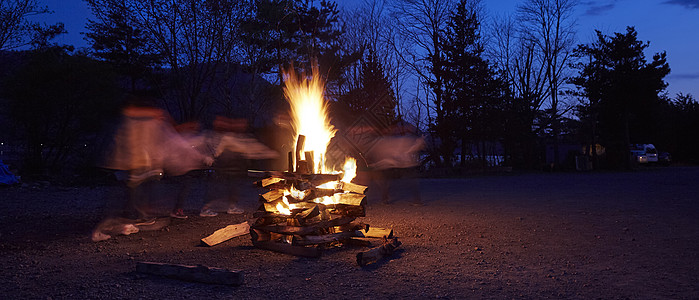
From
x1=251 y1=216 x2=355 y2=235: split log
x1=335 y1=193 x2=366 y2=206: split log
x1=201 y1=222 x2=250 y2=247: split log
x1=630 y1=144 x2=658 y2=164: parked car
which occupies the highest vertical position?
x1=630 y1=144 x2=658 y2=164: parked car

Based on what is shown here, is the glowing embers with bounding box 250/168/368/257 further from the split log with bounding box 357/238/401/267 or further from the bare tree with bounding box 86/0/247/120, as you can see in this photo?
the bare tree with bounding box 86/0/247/120

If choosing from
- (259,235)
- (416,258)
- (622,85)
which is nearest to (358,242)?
(416,258)

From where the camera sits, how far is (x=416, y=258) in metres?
5.26

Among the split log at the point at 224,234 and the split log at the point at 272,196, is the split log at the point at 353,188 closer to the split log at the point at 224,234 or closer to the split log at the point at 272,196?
the split log at the point at 272,196

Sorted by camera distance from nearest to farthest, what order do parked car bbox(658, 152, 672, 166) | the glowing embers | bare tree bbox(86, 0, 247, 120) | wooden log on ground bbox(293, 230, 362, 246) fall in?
wooden log on ground bbox(293, 230, 362, 246), the glowing embers, bare tree bbox(86, 0, 247, 120), parked car bbox(658, 152, 672, 166)

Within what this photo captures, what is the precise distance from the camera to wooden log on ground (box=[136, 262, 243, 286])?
4133mm

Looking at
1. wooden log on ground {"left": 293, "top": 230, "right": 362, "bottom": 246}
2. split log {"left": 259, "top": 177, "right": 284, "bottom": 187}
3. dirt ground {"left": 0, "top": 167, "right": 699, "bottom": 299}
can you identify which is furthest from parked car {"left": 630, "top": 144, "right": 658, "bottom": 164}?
split log {"left": 259, "top": 177, "right": 284, "bottom": 187}

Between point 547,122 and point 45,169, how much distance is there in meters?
31.8

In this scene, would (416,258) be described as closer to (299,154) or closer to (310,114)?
(299,154)

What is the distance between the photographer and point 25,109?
57.8ft

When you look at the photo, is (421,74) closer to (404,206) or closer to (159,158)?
(404,206)

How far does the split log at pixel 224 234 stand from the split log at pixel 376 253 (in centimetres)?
220

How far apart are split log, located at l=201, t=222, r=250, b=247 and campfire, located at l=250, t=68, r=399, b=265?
1.46 ft

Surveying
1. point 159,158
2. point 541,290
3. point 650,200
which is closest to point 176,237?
point 159,158
